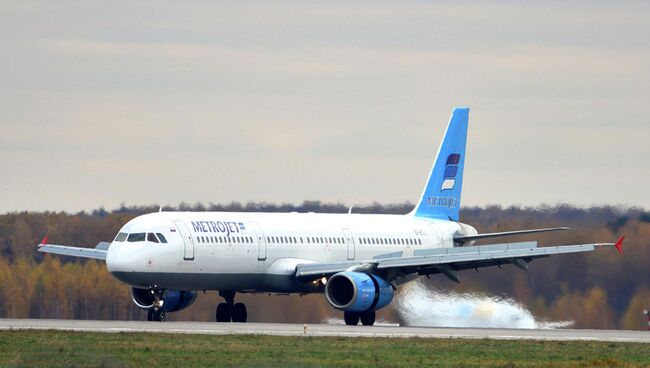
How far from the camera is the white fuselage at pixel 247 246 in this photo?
59125mm

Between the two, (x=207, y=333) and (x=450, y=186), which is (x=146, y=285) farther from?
(x=450, y=186)

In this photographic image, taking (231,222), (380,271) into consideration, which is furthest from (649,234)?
(231,222)

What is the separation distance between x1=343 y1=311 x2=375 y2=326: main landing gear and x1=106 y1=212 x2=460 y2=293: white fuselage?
93.7 inches

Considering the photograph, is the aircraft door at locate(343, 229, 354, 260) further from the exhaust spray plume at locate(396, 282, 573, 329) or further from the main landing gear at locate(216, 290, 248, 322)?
the main landing gear at locate(216, 290, 248, 322)

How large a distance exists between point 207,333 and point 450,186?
1098 inches

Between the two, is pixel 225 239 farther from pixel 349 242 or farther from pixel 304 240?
pixel 349 242

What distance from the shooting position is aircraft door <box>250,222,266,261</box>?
63.0 metres

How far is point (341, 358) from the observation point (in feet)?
135

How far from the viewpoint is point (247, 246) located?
205 feet

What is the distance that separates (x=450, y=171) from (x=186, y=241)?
19.4 m

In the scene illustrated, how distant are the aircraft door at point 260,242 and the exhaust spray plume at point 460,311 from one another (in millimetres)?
7682

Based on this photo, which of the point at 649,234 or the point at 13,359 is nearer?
the point at 13,359

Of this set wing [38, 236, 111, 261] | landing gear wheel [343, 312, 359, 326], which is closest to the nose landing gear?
wing [38, 236, 111, 261]

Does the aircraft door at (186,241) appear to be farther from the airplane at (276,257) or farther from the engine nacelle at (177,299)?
the engine nacelle at (177,299)
